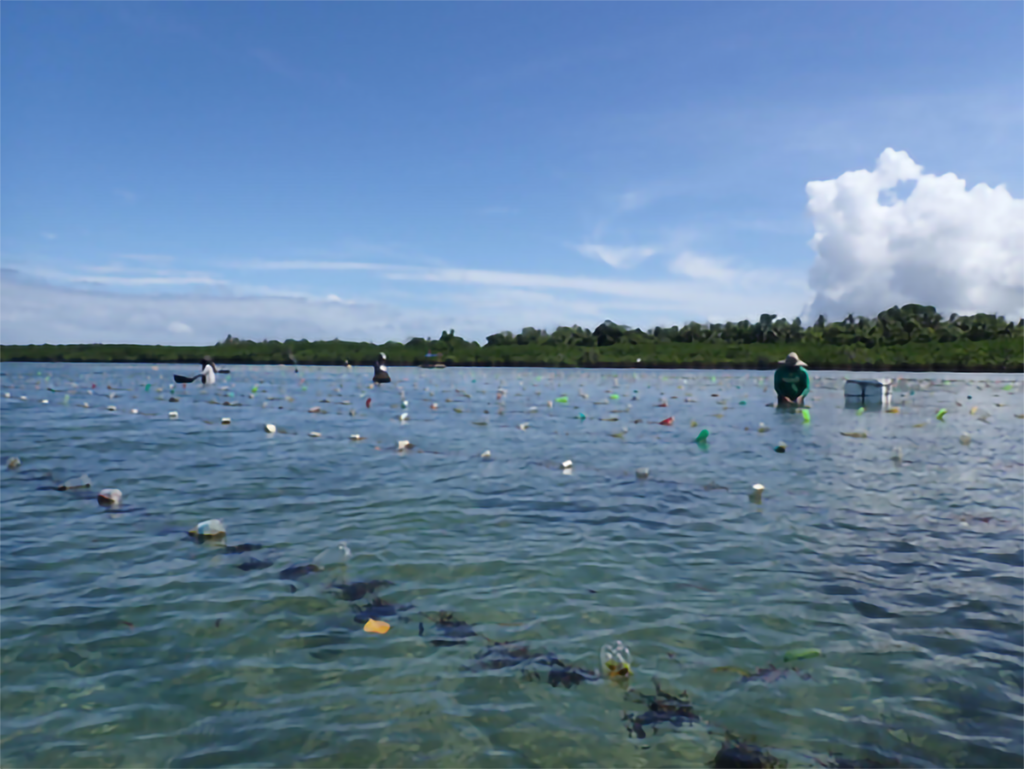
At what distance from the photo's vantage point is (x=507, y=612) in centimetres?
677

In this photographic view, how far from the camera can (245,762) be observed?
4.30 m

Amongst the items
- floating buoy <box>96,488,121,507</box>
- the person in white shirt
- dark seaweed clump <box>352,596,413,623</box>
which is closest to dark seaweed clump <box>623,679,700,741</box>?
dark seaweed clump <box>352,596,413,623</box>

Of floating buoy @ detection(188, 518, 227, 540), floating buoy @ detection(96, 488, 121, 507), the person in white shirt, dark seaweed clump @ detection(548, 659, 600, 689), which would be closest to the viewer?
dark seaweed clump @ detection(548, 659, 600, 689)

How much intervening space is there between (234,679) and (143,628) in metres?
1.55

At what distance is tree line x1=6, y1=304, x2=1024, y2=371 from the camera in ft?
294

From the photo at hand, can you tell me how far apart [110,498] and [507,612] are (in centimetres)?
823

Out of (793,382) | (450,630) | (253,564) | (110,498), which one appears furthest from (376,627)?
(793,382)

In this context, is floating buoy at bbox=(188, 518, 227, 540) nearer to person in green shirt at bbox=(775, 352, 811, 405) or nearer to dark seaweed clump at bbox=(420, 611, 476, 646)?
dark seaweed clump at bbox=(420, 611, 476, 646)

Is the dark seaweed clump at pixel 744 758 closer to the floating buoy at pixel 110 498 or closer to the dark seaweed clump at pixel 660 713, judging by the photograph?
the dark seaweed clump at pixel 660 713

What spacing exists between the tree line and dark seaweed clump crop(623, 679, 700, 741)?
8848 centimetres

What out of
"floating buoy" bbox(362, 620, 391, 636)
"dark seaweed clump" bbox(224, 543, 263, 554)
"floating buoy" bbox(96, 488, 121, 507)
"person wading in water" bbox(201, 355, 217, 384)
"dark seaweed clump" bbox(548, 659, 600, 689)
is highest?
"person wading in water" bbox(201, 355, 217, 384)

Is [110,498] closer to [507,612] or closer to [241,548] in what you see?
[241,548]

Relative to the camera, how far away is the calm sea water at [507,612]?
4652 mm

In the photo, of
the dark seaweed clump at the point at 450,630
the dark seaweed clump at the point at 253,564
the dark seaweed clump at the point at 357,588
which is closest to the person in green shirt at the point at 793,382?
the dark seaweed clump at the point at 357,588
